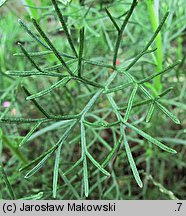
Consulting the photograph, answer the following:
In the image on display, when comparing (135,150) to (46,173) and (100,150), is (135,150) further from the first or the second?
(46,173)

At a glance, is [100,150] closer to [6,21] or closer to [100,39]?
[100,39]

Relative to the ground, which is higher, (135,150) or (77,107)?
(77,107)

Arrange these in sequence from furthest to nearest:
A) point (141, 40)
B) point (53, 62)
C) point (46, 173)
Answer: point (141, 40)
point (46, 173)
point (53, 62)

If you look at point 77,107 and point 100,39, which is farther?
point 100,39

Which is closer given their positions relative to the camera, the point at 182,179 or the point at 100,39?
the point at 182,179

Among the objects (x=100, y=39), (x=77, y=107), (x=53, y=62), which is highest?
(x=100, y=39)
